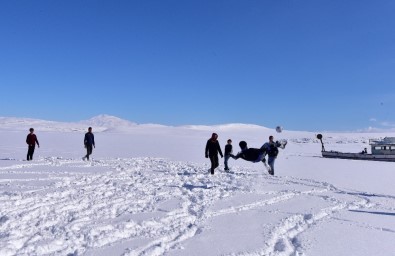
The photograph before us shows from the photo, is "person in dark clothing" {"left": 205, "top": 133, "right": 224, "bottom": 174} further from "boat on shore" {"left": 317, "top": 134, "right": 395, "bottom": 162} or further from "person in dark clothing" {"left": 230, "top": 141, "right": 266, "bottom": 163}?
"boat on shore" {"left": 317, "top": 134, "right": 395, "bottom": 162}

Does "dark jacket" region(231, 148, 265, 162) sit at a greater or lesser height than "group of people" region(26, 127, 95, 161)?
lesser

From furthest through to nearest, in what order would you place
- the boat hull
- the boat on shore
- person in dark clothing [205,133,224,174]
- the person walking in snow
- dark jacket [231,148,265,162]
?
the boat on shore → the boat hull → dark jacket [231,148,265,162] → the person walking in snow → person in dark clothing [205,133,224,174]

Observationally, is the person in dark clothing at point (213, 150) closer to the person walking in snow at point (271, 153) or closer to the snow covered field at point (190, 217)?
the person walking in snow at point (271, 153)

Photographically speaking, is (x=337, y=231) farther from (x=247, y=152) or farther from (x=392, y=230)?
(x=247, y=152)

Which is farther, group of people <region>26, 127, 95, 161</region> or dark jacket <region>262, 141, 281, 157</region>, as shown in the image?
group of people <region>26, 127, 95, 161</region>

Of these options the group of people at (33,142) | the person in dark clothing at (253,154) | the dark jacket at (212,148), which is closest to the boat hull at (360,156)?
the person in dark clothing at (253,154)

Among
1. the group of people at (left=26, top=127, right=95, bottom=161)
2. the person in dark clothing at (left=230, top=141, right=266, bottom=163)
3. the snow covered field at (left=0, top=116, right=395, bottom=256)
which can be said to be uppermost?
the group of people at (left=26, top=127, right=95, bottom=161)

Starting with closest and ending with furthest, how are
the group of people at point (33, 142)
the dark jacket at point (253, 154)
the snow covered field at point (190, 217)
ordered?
the snow covered field at point (190, 217) < the dark jacket at point (253, 154) < the group of people at point (33, 142)

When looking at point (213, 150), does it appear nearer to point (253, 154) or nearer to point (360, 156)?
point (253, 154)

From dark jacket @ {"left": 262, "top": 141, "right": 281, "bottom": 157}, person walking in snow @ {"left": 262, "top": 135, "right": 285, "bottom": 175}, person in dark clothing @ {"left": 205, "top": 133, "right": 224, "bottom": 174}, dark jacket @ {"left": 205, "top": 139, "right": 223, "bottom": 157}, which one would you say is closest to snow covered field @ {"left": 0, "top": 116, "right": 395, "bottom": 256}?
person in dark clothing @ {"left": 205, "top": 133, "right": 224, "bottom": 174}

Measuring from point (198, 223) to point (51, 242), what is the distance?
2.98 meters

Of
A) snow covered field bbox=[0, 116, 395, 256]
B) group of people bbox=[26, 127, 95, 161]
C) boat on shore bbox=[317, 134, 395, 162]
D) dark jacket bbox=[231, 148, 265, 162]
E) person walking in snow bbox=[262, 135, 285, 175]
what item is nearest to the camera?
snow covered field bbox=[0, 116, 395, 256]

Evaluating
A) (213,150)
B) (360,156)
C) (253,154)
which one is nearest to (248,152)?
(253,154)

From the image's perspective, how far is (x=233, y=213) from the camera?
930 centimetres
